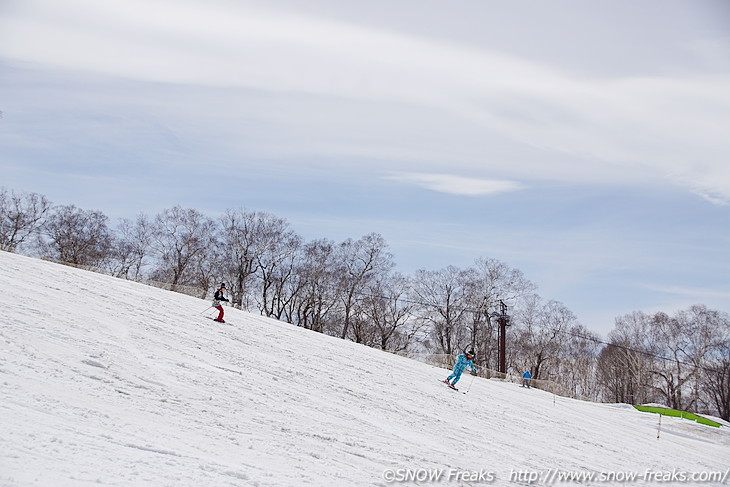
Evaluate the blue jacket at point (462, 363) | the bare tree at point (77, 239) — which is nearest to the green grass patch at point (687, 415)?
the blue jacket at point (462, 363)

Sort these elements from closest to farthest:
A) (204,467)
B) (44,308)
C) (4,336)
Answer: (204,467) < (4,336) < (44,308)

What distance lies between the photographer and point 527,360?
7944 cm

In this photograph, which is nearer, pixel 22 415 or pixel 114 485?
pixel 114 485

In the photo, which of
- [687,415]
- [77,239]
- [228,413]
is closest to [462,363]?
[228,413]

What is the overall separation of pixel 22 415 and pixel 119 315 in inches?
438

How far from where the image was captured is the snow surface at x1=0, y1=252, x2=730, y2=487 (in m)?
8.75

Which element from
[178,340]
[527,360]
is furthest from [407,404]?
[527,360]

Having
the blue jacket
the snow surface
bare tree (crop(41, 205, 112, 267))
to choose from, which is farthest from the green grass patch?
bare tree (crop(41, 205, 112, 267))

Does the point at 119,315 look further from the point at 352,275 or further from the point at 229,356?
the point at 352,275

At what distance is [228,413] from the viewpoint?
40.8 feet

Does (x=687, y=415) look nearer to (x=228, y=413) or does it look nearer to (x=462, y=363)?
(x=462, y=363)

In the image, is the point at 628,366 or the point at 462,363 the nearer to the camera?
the point at 462,363

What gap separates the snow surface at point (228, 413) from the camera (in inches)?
344

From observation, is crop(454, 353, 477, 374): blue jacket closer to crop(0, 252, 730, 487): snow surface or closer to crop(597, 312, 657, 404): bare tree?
crop(0, 252, 730, 487): snow surface
